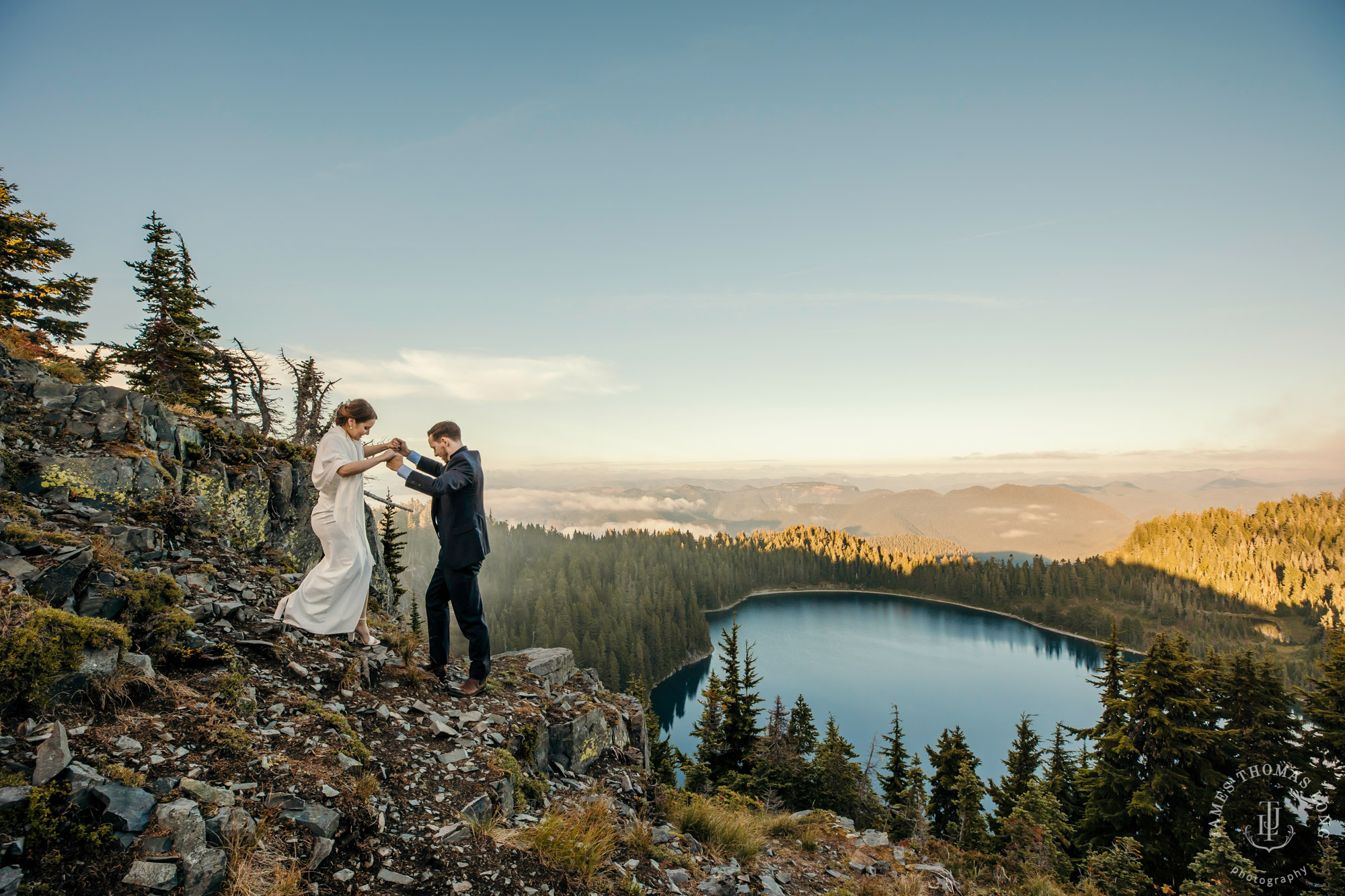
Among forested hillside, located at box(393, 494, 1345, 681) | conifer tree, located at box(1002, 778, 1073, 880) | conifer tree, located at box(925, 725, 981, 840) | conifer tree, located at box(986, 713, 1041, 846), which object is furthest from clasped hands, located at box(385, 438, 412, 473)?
forested hillside, located at box(393, 494, 1345, 681)

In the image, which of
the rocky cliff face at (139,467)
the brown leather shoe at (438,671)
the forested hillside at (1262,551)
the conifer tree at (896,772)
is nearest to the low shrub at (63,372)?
the rocky cliff face at (139,467)

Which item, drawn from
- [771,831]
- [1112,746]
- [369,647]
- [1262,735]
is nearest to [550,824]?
[369,647]

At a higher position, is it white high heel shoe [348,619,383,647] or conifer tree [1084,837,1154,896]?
white high heel shoe [348,619,383,647]

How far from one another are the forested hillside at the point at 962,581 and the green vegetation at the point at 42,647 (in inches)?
3710

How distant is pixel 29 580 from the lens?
17.5ft

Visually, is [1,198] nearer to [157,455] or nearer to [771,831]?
[157,455]

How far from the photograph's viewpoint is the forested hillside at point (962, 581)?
109188 mm

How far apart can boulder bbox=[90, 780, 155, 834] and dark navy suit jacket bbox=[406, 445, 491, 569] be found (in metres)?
3.42

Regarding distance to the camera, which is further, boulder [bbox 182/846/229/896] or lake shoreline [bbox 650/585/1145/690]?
lake shoreline [bbox 650/585/1145/690]

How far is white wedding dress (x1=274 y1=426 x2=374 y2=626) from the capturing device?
699 cm

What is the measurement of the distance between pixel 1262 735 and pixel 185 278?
163 feet

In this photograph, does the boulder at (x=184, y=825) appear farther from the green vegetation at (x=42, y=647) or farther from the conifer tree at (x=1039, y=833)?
the conifer tree at (x=1039, y=833)

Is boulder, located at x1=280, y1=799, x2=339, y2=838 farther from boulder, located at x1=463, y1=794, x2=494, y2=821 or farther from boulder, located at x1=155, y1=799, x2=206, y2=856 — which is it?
boulder, located at x1=463, y1=794, x2=494, y2=821

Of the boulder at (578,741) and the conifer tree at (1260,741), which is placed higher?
the boulder at (578,741)
